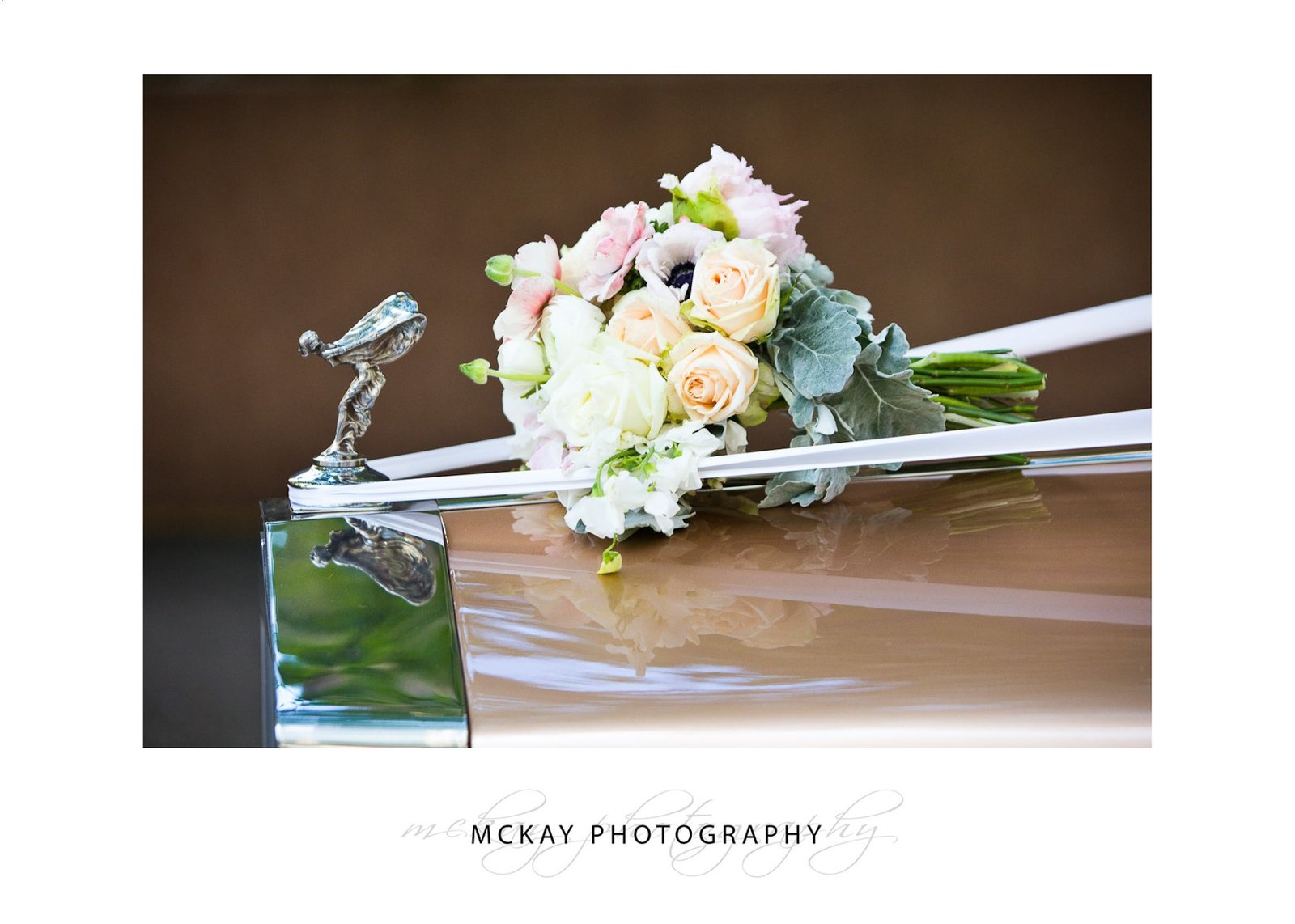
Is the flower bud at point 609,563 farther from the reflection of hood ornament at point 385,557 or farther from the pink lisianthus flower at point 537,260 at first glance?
the pink lisianthus flower at point 537,260

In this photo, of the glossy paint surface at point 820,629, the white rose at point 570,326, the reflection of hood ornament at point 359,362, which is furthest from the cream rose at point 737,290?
the reflection of hood ornament at point 359,362

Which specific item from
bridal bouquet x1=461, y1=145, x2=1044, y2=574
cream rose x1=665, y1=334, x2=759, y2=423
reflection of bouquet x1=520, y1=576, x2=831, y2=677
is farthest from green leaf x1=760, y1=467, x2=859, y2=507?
reflection of bouquet x1=520, y1=576, x2=831, y2=677

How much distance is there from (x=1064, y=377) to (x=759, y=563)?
1960 mm

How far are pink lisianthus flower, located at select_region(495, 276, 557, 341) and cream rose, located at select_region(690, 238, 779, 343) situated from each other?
17 centimetres

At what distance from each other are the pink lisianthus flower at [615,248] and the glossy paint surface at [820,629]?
25 cm

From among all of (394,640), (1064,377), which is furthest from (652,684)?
(1064,377)

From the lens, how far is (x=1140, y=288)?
8.68ft

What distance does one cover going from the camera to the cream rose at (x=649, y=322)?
99 cm

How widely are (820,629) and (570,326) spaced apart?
404 millimetres

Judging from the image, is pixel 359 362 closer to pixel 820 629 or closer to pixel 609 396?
pixel 609 396

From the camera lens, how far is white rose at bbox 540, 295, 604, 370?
3.27ft

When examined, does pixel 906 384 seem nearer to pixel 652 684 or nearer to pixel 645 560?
pixel 645 560

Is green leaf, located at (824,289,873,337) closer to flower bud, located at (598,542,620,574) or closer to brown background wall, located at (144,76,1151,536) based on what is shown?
flower bud, located at (598,542,620,574)

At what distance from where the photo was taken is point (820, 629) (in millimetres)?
759
